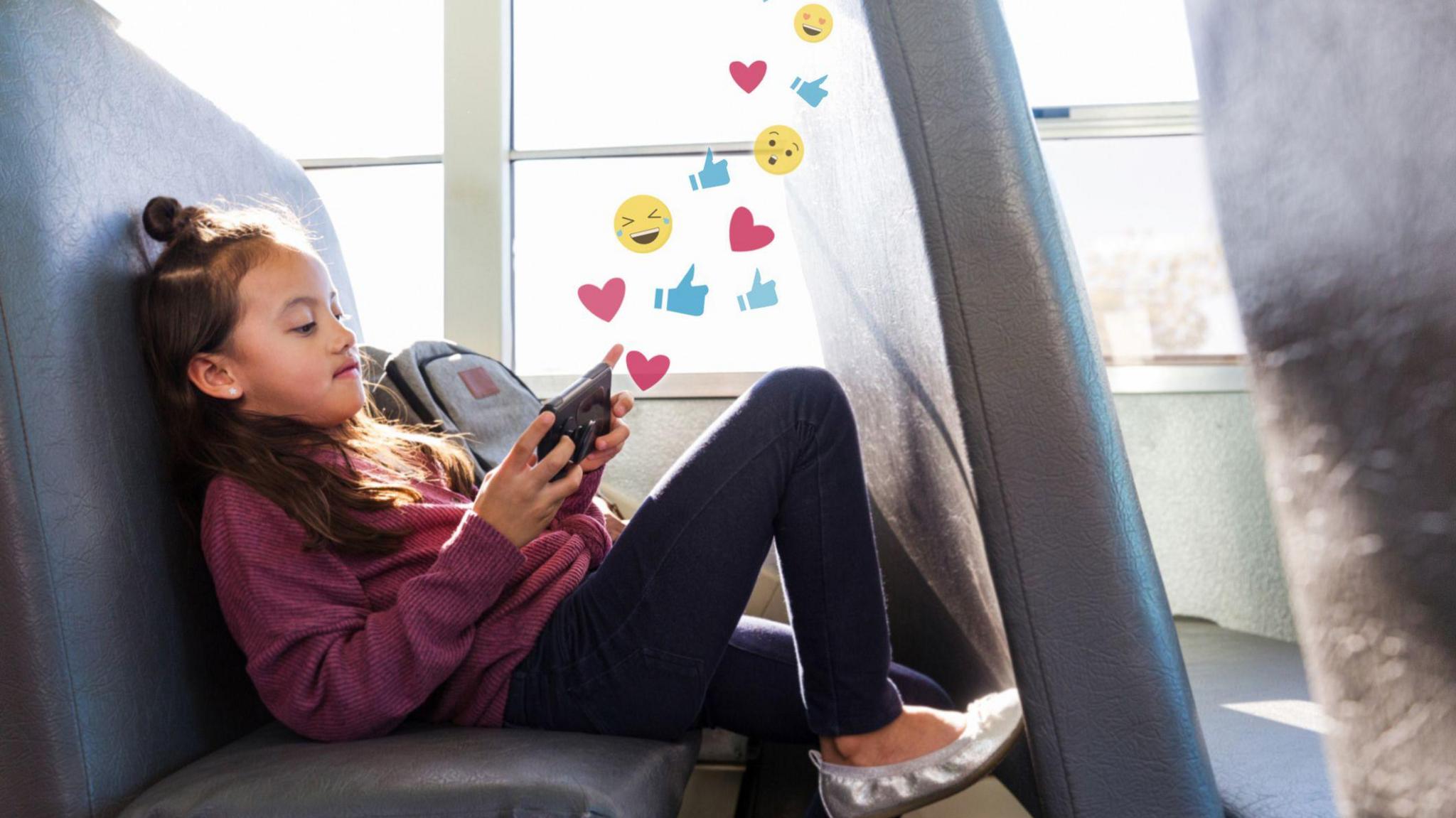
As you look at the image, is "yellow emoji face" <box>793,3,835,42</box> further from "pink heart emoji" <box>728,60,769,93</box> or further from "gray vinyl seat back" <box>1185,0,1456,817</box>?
"gray vinyl seat back" <box>1185,0,1456,817</box>

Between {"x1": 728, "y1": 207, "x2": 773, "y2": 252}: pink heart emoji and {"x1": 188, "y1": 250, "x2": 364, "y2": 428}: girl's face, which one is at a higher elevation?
{"x1": 728, "y1": 207, "x2": 773, "y2": 252}: pink heart emoji

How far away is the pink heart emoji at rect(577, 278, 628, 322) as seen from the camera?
204 cm

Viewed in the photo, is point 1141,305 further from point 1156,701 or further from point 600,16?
point 1156,701

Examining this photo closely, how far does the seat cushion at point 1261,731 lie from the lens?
792 mm

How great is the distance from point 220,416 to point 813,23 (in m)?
0.78

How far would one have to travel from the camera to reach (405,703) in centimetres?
92

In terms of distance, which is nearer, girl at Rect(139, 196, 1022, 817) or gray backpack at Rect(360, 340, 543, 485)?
girl at Rect(139, 196, 1022, 817)

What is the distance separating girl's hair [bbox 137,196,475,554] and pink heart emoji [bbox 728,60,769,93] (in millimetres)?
901

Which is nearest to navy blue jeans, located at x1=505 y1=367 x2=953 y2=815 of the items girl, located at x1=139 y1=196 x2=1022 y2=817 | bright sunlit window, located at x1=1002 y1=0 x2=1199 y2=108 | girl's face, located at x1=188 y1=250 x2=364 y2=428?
girl, located at x1=139 y1=196 x2=1022 y2=817

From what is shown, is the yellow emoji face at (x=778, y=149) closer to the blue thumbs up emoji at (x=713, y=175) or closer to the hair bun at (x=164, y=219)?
the blue thumbs up emoji at (x=713, y=175)

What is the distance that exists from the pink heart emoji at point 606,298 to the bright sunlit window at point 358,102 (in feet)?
1.03

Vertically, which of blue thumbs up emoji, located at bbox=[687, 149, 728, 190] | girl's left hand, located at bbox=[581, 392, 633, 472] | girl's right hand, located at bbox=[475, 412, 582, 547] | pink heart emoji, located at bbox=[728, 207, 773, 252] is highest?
blue thumbs up emoji, located at bbox=[687, 149, 728, 190]

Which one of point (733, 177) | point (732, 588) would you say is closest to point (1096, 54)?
point (733, 177)

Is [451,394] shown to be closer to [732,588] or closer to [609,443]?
[609,443]
